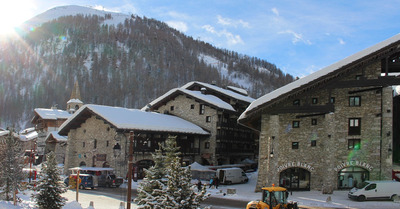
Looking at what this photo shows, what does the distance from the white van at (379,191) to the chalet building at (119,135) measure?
→ 2125cm

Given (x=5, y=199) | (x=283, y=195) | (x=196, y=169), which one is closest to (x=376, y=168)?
(x=283, y=195)

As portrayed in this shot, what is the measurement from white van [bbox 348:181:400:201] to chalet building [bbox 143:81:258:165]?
2429 cm

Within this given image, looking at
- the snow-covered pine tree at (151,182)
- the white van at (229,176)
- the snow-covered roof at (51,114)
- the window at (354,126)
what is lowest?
the white van at (229,176)

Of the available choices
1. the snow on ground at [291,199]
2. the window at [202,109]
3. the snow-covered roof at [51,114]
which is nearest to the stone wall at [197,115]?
the window at [202,109]

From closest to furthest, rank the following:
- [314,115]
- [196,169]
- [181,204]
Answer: [181,204] → [314,115] → [196,169]

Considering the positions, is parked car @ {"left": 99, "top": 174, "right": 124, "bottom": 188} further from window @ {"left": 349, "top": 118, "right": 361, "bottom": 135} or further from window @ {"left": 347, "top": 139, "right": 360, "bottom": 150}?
window @ {"left": 349, "top": 118, "right": 361, "bottom": 135}

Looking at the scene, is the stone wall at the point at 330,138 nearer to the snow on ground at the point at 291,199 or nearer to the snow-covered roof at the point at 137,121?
the snow on ground at the point at 291,199

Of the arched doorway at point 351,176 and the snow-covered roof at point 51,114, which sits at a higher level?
the snow-covered roof at point 51,114

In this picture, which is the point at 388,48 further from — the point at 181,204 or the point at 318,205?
the point at 181,204

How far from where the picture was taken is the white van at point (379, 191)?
89.2 ft

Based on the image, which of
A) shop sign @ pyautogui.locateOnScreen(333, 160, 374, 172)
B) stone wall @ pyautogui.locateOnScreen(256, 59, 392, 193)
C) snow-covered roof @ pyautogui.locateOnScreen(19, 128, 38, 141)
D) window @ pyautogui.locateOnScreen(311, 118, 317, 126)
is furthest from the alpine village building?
shop sign @ pyautogui.locateOnScreen(333, 160, 374, 172)

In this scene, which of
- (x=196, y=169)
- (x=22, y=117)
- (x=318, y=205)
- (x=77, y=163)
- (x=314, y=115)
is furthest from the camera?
(x=22, y=117)

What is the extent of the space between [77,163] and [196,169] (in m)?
16.0

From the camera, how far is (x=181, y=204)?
49.6ft
